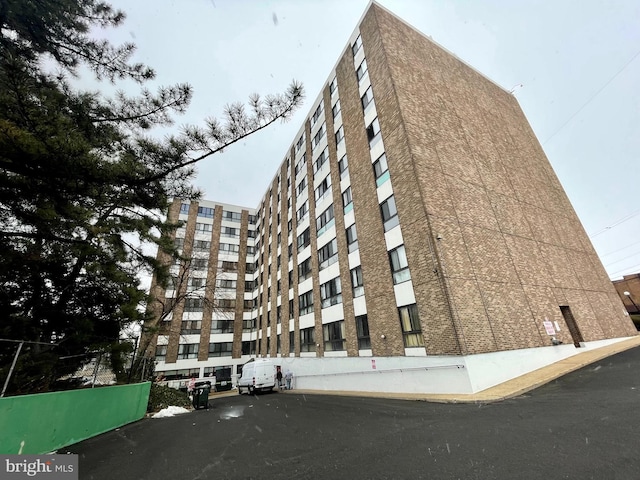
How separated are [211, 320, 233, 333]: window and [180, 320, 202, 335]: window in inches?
62.3

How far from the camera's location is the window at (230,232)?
4037cm

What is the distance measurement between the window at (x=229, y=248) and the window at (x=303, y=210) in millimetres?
17017

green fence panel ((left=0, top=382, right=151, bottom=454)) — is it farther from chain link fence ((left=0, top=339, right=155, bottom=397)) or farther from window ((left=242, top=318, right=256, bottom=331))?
window ((left=242, top=318, right=256, bottom=331))

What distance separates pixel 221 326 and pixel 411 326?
27.9 m

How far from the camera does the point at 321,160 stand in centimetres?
2408

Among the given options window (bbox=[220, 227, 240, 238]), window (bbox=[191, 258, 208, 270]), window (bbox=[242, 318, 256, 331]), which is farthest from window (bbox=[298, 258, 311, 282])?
window (bbox=[220, 227, 240, 238])

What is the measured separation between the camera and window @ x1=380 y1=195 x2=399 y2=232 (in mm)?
15078

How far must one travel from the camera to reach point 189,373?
3106 cm

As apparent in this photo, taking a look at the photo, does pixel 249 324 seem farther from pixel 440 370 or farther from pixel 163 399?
pixel 440 370

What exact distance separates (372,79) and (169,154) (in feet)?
56.0

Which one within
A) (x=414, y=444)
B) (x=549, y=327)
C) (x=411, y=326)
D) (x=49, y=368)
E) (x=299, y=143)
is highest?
(x=299, y=143)

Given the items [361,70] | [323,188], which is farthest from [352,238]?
[361,70]

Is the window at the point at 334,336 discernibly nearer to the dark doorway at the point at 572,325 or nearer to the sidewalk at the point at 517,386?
the sidewalk at the point at 517,386

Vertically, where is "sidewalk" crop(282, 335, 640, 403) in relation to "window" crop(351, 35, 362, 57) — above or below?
below
